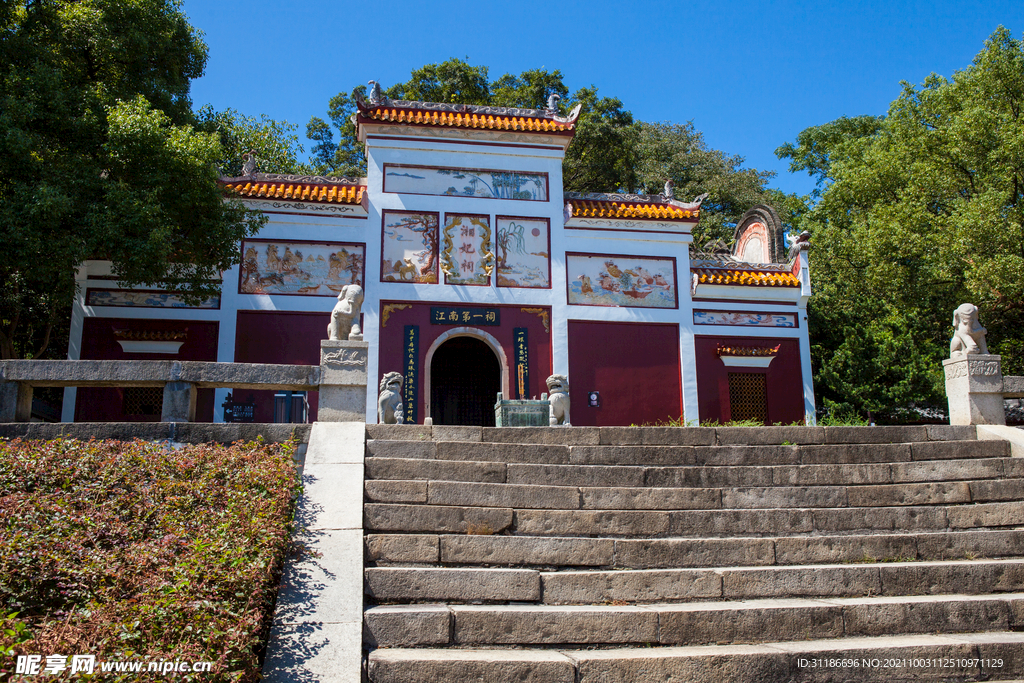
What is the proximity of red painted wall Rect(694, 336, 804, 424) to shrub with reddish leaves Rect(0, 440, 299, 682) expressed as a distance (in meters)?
10.9

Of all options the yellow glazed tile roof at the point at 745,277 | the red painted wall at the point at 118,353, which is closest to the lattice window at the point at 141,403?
the red painted wall at the point at 118,353

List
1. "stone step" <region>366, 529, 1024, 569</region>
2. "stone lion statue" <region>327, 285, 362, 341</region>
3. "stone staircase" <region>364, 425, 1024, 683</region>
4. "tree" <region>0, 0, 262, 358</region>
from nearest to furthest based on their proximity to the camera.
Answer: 1. "stone staircase" <region>364, 425, 1024, 683</region>
2. "stone step" <region>366, 529, 1024, 569</region>
3. "stone lion statue" <region>327, 285, 362, 341</region>
4. "tree" <region>0, 0, 262, 358</region>

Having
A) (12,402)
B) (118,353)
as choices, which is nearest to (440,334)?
(118,353)

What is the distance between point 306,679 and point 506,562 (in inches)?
74.4

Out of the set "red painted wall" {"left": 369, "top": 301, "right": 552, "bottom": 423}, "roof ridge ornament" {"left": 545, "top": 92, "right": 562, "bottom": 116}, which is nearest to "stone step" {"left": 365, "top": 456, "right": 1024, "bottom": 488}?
"red painted wall" {"left": 369, "top": 301, "right": 552, "bottom": 423}

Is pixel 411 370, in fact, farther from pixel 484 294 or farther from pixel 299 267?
pixel 299 267

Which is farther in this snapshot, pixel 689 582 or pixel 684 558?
pixel 684 558

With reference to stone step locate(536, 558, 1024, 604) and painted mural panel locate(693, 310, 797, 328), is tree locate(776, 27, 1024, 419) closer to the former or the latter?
painted mural panel locate(693, 310, 797, 328)

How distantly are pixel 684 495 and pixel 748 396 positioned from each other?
380 inches

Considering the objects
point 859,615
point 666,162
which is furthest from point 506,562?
point 666,162

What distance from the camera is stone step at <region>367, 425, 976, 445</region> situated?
729 cm

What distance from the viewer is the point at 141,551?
4.16m

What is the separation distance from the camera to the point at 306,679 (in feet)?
11.9

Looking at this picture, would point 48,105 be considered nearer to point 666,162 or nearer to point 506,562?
point 506,562
